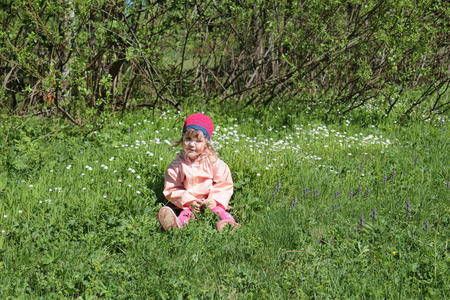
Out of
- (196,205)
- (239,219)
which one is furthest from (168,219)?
(239,219)

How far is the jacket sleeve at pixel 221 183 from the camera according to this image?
401 cm

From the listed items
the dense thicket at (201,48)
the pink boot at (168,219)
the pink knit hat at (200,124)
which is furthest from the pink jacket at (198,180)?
the dense thicket at (201,48)

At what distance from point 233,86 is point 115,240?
203 inches

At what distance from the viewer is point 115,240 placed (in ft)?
10.9

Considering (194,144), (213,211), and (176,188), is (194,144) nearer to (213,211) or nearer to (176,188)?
(176,188)

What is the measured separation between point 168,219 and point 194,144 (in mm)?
765

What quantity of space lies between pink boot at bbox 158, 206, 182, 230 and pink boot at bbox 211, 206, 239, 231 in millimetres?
329

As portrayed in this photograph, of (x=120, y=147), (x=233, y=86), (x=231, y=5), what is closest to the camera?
(x=120, y=147)

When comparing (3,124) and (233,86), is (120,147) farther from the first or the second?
(233,86)

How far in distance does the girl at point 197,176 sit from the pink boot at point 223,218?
18 millimetres

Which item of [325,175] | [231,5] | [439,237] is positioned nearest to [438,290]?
[439,237]

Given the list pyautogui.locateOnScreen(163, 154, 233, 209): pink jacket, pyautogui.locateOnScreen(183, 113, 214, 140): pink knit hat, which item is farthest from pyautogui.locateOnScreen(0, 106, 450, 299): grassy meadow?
pyautogui.locateOnScreen(183, 113, 214, 140): pink knit hat

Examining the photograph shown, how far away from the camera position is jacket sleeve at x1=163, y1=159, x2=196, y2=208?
395 cm

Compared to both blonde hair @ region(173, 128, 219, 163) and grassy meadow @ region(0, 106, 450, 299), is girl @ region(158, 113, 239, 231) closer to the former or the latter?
blonde hair @ region(173, 128, 219, 163)
